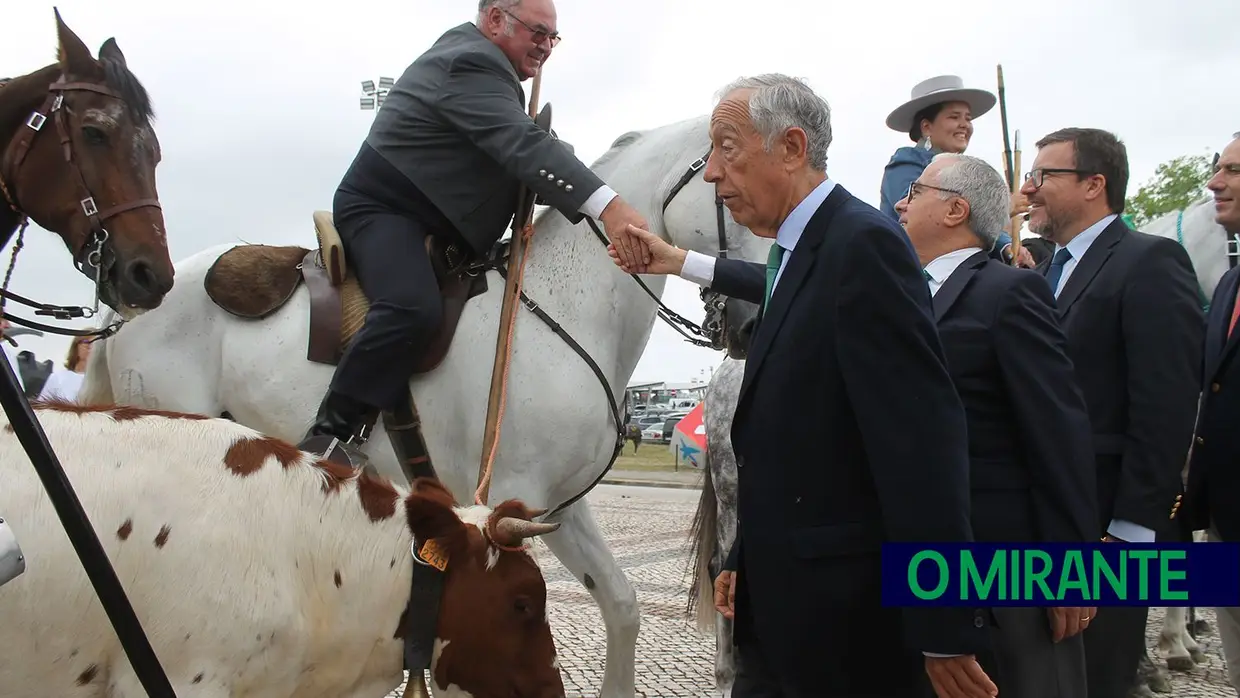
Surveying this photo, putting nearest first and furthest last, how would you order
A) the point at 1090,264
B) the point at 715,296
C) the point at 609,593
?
the point at 1090,264
the point at 715,296
the point at 609,593

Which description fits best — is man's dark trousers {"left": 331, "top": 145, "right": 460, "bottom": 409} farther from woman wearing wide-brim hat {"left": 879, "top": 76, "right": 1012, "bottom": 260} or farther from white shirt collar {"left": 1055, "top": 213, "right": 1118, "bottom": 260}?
woman wearing wide-brim hat {"left": 879, "top": 76, "right": 1012, "bottom": 260}

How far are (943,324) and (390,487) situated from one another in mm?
1783

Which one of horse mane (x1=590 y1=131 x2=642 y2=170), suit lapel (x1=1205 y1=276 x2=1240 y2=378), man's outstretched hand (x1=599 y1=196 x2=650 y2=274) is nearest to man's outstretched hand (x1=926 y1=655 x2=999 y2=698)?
man's outstretched hand (x1=599 y1=196 x2=650 y2=274)

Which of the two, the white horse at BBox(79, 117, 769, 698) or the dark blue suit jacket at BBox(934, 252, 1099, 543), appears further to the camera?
the white horse at BBox(79, 117, 769, 698)

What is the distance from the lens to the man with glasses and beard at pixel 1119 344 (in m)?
3.26

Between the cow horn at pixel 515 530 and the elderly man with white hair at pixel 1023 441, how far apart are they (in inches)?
48.7

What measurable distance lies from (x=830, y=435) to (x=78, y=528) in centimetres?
160

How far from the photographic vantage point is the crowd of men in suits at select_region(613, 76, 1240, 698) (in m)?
2.13

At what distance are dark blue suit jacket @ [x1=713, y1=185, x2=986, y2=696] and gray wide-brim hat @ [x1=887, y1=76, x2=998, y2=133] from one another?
375 cm

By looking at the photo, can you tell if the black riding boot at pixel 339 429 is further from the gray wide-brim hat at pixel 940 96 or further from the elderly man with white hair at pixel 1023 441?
the gray wide-brim hat at pixel 940 96

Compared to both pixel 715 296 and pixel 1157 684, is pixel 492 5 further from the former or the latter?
pixel 1157 684

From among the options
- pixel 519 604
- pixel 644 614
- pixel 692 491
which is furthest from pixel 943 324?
pixel 692 491

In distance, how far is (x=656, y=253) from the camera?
12.3ft

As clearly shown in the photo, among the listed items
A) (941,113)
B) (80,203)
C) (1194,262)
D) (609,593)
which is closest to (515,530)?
(609,593)
